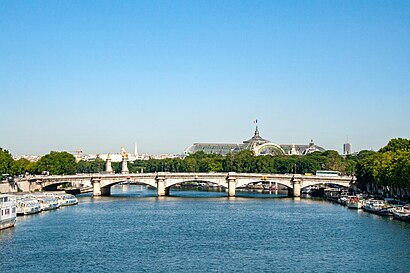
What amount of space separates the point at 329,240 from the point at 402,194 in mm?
37768

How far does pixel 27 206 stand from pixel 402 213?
126ft

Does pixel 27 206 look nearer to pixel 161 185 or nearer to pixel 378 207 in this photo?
pixel 161 185

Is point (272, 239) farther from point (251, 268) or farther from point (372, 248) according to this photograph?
point (251, 268)

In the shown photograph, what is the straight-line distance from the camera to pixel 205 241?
59250mm

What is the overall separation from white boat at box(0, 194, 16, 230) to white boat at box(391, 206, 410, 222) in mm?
35884

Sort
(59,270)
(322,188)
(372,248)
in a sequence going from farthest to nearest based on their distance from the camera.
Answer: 1. (322,188)
2. (372,248)
3. (59,270)

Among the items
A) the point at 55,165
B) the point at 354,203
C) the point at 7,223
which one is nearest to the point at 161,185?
the point at 55,165

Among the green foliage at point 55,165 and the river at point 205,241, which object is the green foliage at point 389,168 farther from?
the green foliage at point 55,165

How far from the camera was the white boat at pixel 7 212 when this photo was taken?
63.8m

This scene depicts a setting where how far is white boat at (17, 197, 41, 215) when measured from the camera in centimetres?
7788

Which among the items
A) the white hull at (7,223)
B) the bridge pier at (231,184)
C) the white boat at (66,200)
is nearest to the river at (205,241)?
the white hull at (7,223)

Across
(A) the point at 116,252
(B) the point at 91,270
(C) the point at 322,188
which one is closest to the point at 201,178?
(C) the point at 322,188

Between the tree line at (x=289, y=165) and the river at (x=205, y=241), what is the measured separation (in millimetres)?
8364

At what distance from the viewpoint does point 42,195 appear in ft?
310
